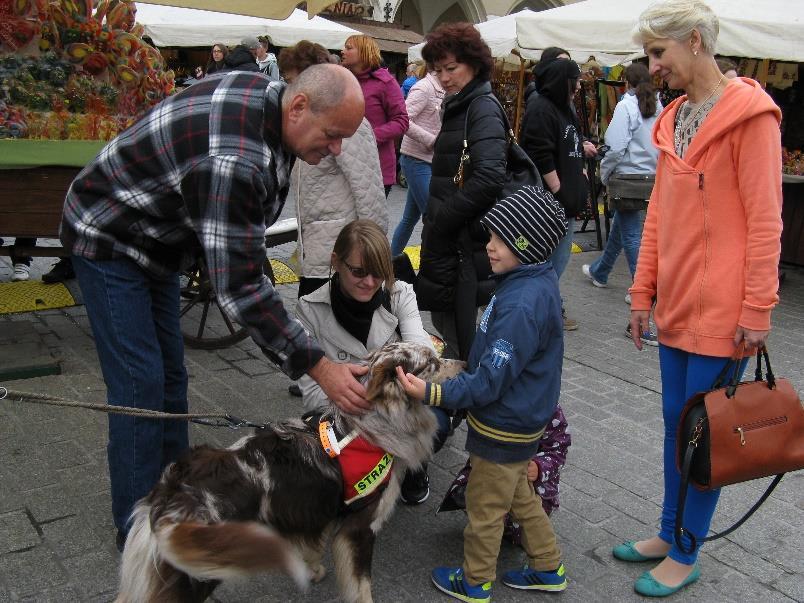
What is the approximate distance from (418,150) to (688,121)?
4.65 meters

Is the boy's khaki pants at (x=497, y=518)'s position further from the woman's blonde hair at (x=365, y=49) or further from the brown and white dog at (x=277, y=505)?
the woman's blonde hair at (x=365, y=49)

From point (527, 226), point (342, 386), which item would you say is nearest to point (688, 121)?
point (527, 226)

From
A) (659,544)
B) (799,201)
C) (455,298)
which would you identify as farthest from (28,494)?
(799,201)

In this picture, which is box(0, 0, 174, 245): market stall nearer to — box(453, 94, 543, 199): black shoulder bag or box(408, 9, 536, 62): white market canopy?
box(453, 94, 543, 199): black shoulder bag

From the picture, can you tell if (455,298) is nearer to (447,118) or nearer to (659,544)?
(447,118)

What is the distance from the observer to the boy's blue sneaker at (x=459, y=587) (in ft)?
9.73

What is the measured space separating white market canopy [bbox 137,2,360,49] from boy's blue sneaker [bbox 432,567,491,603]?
33.6ft

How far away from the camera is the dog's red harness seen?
8.75 ft

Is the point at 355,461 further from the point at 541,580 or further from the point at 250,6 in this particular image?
the point at 250,6

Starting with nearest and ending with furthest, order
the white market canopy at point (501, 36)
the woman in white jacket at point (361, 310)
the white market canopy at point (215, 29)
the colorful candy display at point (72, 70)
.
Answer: the woman in white jacket at point (361, 310) < the colorful candy display at point (72, 70) < the white market canopy at point (215, 29) < the white market canopy at point (501, 36)

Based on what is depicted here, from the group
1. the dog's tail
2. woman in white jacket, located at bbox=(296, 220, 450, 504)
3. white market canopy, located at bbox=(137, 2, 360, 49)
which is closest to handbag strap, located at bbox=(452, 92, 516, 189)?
woman in white jacket, located at bbox=(296, 220, 450, 504)

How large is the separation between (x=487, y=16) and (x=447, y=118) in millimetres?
25364

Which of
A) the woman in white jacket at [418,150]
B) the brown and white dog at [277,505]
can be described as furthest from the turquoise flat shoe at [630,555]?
the woman in white jacket at [418,150]

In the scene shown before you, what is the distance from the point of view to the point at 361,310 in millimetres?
3537
